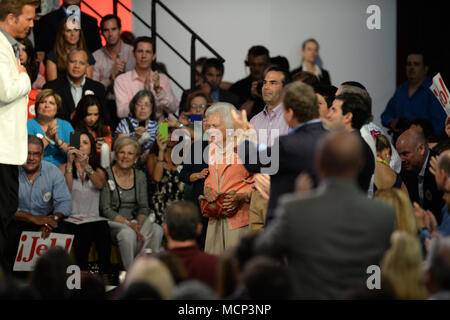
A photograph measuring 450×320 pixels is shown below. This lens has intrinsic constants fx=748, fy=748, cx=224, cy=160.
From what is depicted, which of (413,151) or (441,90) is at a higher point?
(441,90)

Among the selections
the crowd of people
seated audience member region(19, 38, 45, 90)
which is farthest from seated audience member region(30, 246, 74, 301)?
seated audience member region(19, 38, 45, 90)

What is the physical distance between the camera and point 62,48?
6.96m

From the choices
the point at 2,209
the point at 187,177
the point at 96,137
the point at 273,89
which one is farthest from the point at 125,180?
the point at 2,209

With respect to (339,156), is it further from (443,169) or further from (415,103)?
(415,103)

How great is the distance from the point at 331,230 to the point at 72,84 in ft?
15.3

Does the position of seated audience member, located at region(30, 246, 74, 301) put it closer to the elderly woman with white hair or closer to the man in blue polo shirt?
the elderly woman with white hair

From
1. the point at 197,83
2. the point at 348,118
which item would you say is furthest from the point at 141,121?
the point at 348,118

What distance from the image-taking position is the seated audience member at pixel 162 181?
20.5ft

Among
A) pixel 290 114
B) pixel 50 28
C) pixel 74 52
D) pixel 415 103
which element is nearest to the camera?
pixel 290 114

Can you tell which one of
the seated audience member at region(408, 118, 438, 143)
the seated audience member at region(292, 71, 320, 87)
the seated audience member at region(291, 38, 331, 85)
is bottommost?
the seated audience member at region(408, 118, 438, 143)

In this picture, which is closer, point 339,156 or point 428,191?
point 339,156

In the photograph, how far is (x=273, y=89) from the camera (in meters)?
5.16

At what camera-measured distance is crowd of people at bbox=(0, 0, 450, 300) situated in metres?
2.62
